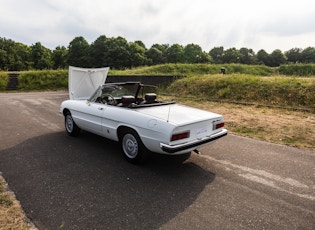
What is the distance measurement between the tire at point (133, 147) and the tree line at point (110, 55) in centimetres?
5248

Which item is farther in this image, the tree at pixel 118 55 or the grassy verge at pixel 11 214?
the tree at pixel 118 55

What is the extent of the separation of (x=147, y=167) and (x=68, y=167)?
1.39 metres

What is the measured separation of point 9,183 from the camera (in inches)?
140

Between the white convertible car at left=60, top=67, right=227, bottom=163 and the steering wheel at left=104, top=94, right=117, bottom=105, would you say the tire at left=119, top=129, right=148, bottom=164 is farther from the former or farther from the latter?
the steering wheel at left=104, top=94, right=117, bottom=105

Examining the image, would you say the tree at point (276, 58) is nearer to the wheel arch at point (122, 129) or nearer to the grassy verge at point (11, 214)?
the wheel arch at point (122, 129)

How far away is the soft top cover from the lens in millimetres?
5871

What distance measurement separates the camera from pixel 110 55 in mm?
58844

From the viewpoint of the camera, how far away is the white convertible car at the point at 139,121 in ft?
12.0

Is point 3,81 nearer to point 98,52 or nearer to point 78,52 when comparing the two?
point 98,52

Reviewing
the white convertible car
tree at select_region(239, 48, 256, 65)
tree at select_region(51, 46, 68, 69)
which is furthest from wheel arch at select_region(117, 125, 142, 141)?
tree at select_region(239, 48, 256, 65)

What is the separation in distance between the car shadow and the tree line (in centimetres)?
5221

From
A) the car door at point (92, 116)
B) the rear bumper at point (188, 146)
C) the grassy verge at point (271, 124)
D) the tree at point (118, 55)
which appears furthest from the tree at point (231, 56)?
the rear bumper at point (188, 146)

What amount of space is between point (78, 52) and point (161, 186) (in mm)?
65391

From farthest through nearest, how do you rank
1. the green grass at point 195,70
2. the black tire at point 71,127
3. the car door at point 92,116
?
the green grass at point 195,70 → the black tire at point 71,127 → the car door at point 92,116
